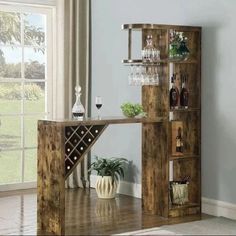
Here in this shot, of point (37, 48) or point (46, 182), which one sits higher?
point (37, 48)

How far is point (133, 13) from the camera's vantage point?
7.12m

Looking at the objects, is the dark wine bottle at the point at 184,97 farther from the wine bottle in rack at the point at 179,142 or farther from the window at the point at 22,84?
the window at the point at 22,84

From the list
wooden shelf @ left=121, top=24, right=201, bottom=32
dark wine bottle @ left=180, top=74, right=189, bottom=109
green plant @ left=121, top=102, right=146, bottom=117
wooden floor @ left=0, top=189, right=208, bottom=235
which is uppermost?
wooden shelf @ left=121, top=24, right=201, bottom=32

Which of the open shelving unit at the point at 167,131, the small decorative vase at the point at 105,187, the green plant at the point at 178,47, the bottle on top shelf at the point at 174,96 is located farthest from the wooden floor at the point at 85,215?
the green plant at the point at 178,47

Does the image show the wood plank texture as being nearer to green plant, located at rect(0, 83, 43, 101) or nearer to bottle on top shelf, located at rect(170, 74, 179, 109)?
bottle on top shelf, located at rect(170, 74, 179, 109)

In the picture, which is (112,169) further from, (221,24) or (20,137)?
(221,24)

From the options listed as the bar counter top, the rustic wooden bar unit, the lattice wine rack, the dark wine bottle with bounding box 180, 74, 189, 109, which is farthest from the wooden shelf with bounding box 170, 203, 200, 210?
the lattice wine rack

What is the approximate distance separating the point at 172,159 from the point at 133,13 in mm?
2027

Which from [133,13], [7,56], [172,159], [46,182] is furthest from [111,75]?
[46,182]

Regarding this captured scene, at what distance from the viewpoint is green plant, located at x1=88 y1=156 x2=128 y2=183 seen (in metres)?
6.93

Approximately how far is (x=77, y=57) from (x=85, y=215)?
2.39 metres

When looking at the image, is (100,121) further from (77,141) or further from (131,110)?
(131,110)

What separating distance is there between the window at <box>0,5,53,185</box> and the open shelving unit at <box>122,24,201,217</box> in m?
1.89

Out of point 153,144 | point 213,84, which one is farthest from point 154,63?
point 153,144
